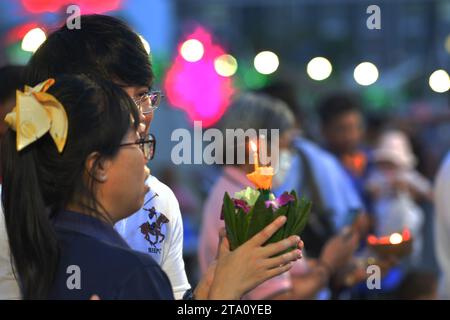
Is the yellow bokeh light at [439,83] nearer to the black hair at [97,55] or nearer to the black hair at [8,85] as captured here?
the black hair at [8,85]

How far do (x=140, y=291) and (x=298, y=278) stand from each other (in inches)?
80.7

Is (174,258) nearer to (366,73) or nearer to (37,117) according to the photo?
(37,117)

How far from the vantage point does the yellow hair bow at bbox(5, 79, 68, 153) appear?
7.05ft

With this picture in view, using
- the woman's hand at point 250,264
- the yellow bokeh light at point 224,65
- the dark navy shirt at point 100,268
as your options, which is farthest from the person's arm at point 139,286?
the yellow bokeh light at point 224,65

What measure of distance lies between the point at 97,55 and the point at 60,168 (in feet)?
1.42

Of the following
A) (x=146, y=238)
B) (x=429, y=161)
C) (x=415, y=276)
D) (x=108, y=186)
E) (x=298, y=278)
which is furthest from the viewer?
(x=429, y=161)

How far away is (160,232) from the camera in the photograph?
8.35 feet

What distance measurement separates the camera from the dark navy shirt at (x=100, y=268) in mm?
2039

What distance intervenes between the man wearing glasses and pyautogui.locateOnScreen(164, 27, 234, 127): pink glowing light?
4592 millimetres

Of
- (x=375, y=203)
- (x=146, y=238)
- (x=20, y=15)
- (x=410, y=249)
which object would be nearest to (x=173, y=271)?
(x=146, y=238)

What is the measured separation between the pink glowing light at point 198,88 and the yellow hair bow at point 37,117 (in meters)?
4.99

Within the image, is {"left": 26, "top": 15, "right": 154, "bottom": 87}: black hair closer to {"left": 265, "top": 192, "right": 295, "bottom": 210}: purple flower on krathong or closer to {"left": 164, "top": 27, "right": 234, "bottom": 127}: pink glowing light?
{"left": 265, "top": 192, "right": 295, "bottom": 210}: purple flower on krathong

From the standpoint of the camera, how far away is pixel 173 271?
2588mm
